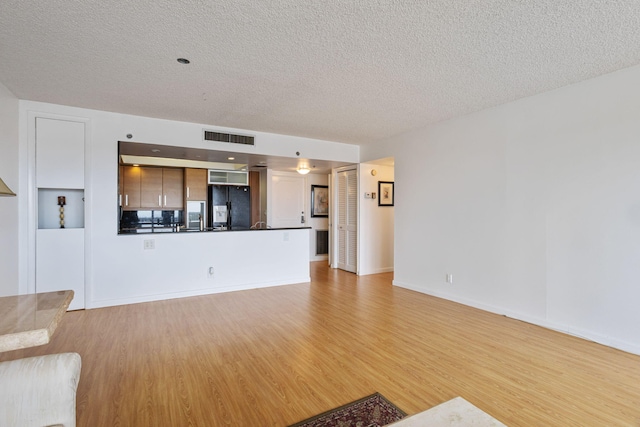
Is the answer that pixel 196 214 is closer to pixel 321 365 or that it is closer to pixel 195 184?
pixel 195 184

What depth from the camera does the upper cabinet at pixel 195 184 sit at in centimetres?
695

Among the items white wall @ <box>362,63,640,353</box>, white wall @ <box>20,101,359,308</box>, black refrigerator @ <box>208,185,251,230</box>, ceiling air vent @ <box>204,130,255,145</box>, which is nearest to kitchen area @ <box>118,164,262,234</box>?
black refrigerator @ <box>208,185,251,230</box>

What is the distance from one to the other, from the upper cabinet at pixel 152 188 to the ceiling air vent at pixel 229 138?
2577mm

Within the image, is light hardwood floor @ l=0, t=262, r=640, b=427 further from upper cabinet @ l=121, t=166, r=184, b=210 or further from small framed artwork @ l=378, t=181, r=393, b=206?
upper cabinet @ l=121, t=166, r=184, b=210

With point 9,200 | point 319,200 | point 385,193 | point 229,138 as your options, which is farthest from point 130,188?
point 385,193

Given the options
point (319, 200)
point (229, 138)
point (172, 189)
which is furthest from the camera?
point (319, 200)

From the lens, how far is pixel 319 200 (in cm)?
832

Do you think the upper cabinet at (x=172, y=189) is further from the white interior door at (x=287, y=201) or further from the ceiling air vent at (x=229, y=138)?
the ceiling air vent at (x=229, y=138)

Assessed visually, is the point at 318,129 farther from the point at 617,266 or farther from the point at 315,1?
→ the point at 617,266

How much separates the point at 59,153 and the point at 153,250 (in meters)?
1.68

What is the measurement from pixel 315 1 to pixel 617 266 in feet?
11.6

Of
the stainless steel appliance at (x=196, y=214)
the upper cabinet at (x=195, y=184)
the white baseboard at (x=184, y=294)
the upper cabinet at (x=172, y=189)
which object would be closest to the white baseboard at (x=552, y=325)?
the white baseboard at (x=184, y=294)

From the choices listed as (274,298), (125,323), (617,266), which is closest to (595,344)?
(617,266)

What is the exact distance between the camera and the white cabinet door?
3.90 m
